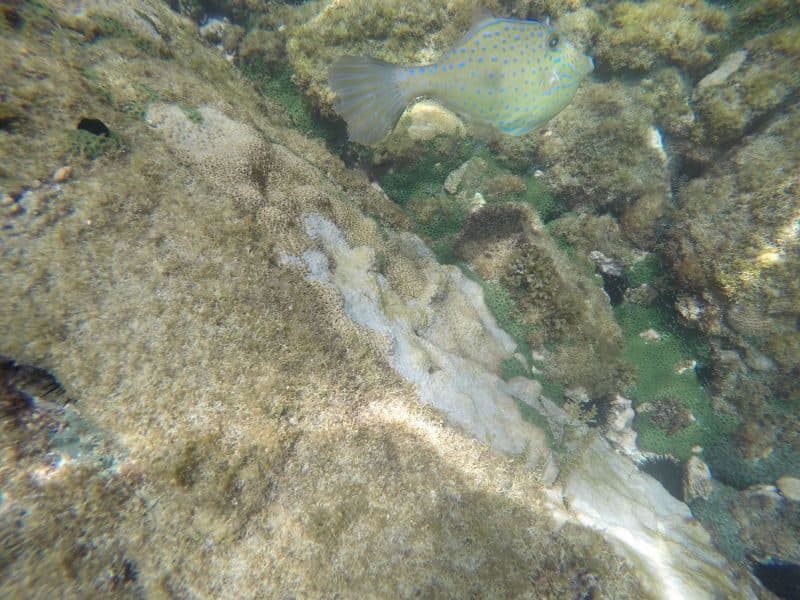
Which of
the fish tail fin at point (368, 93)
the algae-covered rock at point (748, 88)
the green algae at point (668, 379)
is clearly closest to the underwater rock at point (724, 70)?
the algae-covered rock at point (748, 88)

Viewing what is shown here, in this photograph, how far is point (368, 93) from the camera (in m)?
3.12

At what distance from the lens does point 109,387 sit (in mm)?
2025

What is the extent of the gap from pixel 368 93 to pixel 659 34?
16.5 ft

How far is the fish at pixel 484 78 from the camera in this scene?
3.01 metres

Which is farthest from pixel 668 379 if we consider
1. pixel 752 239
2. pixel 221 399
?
pixel 221 399

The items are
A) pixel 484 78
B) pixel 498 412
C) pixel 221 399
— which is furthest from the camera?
pixel 498 412

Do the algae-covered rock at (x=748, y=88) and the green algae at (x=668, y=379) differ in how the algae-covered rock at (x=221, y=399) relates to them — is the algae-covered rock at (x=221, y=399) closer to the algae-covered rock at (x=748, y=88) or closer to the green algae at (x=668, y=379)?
the green algae at (x=668, y=379)

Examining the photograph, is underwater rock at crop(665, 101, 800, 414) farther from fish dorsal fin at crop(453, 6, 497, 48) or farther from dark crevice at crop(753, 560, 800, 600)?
fish dorsal fin at crop(453, 6, 497, 48)

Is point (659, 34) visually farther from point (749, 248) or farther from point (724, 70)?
point (749, 248)

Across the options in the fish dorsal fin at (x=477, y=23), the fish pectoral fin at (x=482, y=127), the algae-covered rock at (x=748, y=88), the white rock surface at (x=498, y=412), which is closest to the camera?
the white rock surface at (x=498, y=412)

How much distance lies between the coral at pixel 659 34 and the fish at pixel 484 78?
10.1 feet

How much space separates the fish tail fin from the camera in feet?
10.0

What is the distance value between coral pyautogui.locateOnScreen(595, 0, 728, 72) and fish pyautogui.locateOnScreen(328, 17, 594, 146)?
307cm

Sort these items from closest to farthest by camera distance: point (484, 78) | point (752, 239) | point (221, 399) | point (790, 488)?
point (221, 399) < point (484, 78) < point (752, 239) < point (790, 488)
